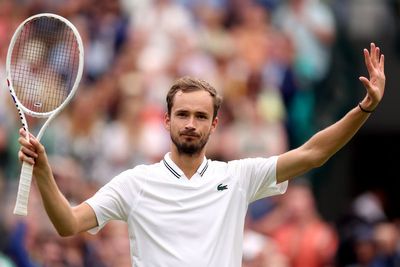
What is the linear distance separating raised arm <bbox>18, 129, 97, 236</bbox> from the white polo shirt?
155mm

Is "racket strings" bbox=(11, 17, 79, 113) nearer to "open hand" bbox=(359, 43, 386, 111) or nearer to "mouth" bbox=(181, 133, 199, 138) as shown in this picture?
"mouth" bbox=(181, 133, 199, 138)

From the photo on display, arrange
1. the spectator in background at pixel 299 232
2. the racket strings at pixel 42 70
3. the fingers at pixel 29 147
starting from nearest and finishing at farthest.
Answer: the fingers at pixel 29 147, the racket strings at pixel 42 70, the spectator in background at pixel 299 232

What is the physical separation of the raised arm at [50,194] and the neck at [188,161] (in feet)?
1.95

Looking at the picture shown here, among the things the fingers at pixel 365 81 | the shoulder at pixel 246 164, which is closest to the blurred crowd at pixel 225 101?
the shoulder at pixel 246 164

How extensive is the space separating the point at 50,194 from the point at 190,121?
2.81 ft

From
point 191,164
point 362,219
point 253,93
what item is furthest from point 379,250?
point 191,164

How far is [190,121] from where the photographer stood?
7031mm

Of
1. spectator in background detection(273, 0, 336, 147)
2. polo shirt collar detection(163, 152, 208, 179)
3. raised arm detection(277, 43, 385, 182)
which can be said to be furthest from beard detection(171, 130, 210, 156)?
spectator in background detection(273, 0, 336, 147)

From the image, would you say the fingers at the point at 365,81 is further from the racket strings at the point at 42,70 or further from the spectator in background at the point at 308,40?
the spectator in background at the point at 308,40

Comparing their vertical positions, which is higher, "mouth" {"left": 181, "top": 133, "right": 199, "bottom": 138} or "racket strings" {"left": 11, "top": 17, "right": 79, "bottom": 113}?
"racket strings" {"left": 11, "top": 17, "right": 79, "bottom": 113}

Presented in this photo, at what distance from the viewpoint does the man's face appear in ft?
23.1

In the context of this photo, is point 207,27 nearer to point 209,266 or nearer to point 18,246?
point 18,246

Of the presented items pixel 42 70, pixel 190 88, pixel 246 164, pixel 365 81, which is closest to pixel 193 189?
pixel 246 164

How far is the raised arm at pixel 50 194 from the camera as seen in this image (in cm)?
663
